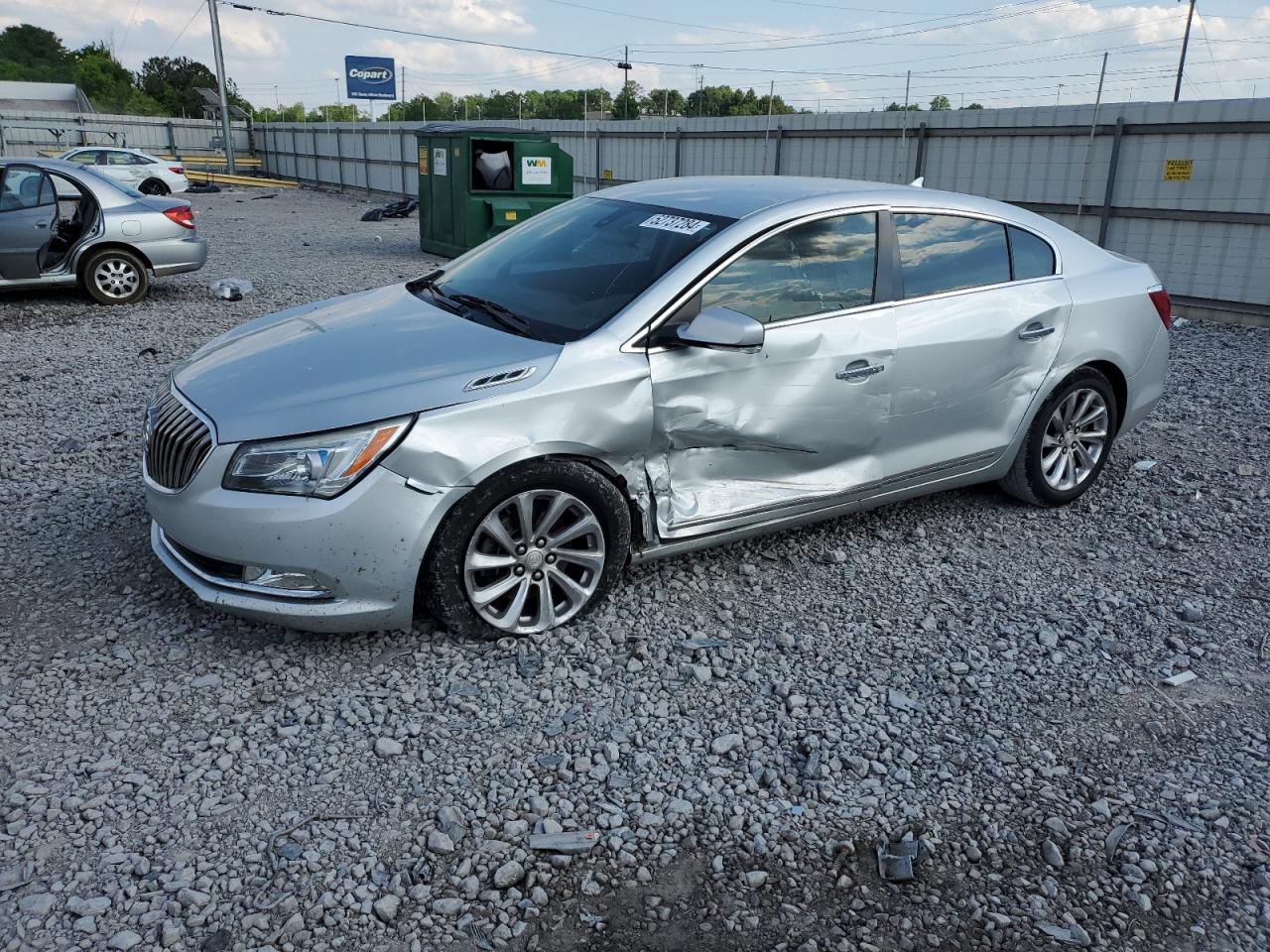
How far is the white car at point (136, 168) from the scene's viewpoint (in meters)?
24.4

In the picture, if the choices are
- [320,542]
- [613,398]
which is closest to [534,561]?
[613,398]

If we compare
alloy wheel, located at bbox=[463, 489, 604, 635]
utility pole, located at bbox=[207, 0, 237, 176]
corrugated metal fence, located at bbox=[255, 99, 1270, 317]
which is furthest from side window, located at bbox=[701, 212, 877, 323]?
utility pole, located at bbox=[207, 0, 237, 176]

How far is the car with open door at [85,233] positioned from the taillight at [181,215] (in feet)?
0.04

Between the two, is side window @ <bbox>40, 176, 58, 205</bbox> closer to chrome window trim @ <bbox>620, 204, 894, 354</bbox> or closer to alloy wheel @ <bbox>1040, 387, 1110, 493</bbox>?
chrome window trim @ <bbox>620, 204, 894, 354</bbox>

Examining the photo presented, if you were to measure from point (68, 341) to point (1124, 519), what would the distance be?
8.67m

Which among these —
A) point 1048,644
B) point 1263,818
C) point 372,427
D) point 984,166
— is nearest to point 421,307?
point 372,427

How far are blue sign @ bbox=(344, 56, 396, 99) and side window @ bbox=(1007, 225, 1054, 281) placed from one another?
46541 mm

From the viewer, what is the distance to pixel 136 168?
2489 centimetres

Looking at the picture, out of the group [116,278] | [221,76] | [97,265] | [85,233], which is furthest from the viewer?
[221,76]

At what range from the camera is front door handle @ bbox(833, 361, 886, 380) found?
436 cm

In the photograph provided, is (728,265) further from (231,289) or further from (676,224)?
(231,289)

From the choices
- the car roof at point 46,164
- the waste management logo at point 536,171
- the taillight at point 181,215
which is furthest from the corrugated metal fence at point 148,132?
the car roof at point 46,164

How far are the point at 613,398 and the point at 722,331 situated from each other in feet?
1.58

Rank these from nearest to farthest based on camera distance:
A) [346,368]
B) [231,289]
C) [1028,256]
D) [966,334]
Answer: [346,368]
[966,334]
[1028,256]
[231,289]
